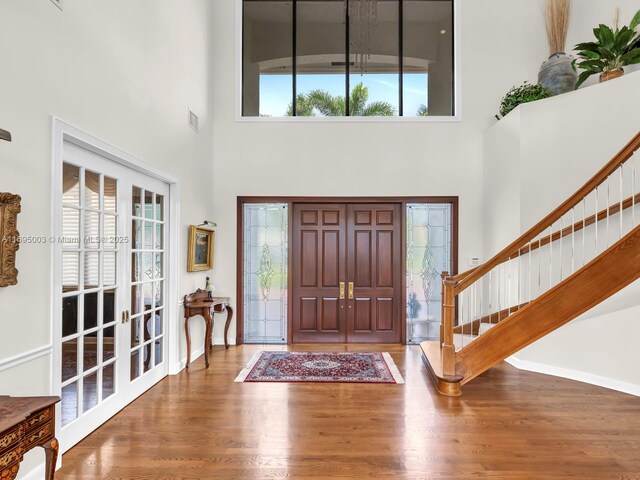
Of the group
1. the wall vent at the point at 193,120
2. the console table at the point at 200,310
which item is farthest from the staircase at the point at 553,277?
the wall vent at the point at 193,120

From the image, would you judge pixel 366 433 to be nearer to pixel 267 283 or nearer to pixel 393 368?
pixel 393 368

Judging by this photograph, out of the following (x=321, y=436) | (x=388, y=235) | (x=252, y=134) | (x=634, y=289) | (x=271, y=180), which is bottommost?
(x=321, y=436)

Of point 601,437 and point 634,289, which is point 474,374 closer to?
point 601,437

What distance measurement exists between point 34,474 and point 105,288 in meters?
1.41

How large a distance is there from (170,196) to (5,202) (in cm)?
258

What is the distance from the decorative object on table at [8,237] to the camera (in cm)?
227

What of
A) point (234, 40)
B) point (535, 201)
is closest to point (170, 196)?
point (234, 40)

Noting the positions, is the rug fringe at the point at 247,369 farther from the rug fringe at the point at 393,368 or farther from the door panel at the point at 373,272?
the rug fringe at the point at 393,368

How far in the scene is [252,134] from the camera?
645cm

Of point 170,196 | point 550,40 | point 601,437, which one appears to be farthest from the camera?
point 550,40

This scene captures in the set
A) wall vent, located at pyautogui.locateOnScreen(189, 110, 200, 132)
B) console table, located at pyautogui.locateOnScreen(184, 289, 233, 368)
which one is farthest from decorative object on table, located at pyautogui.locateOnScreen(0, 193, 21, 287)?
wall vent, located at pyautogui.locateOnScreen(189, 110, 200, 132)

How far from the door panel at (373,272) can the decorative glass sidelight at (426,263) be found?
0.21 meters

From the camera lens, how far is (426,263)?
6.44 m

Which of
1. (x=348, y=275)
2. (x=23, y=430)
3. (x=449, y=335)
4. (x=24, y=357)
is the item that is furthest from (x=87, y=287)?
(x=348, y=275)
